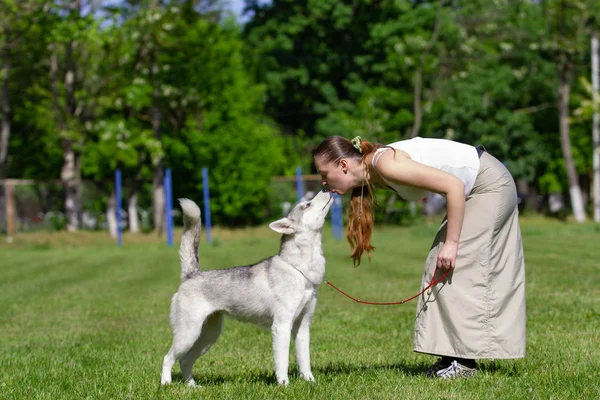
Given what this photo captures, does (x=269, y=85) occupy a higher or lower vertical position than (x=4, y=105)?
higher

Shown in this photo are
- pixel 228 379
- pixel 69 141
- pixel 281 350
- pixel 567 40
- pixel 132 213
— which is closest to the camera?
pixel 281 350

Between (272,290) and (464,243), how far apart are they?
4.80 ft

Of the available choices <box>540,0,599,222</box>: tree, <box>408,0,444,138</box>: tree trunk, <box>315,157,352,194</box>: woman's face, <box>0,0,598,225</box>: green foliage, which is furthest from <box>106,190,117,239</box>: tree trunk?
<box>315,157,352,194</box>: woman's face

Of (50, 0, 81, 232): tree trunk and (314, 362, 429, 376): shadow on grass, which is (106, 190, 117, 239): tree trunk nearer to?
(50, 0, 81, 232): tree trunk

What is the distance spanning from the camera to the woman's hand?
545cm

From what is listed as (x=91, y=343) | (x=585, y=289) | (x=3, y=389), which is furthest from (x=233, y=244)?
(x=3, y=389)

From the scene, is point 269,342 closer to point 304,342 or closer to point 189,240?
point 304,342

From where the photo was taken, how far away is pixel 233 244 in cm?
2711

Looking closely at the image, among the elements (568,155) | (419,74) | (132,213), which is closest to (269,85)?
(419,74)

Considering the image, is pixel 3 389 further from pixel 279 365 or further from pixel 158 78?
pixel 158 78

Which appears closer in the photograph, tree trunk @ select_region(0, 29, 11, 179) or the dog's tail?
the dog's tail

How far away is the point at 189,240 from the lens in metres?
6.11

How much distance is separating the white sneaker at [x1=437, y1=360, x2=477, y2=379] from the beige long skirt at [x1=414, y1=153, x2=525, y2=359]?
1.00 ft

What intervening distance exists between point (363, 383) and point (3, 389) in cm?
274
